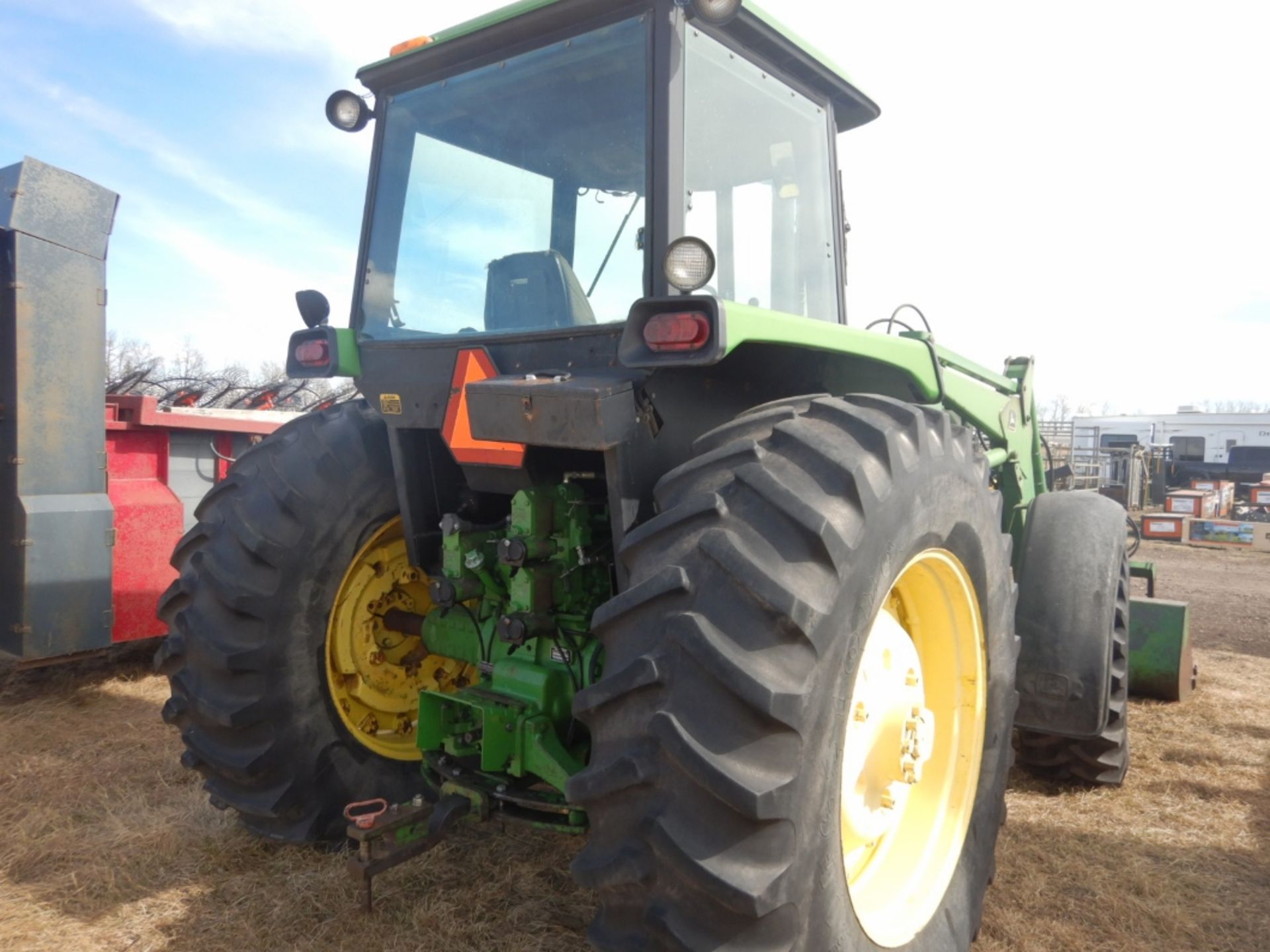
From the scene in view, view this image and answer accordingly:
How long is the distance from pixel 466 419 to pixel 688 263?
857 mm

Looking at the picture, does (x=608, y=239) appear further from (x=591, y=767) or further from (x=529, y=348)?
(x=591, y=767)

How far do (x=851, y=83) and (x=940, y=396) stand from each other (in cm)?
103

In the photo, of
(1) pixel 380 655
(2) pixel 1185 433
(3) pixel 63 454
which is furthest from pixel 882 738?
(2) pixel 1185 433

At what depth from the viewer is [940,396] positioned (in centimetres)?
287

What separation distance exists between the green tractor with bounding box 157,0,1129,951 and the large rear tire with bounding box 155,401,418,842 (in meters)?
0.01

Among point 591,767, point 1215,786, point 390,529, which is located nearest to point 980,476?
point 591,767

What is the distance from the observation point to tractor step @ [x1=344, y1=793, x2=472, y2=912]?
7.70 ft

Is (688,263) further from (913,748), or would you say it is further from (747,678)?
(913,748)

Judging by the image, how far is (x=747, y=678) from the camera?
156cm

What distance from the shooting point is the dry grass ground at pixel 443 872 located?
2.50 meters

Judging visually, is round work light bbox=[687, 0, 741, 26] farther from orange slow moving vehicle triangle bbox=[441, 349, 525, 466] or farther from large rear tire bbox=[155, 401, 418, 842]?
large rear tire bbox=[155, 401, 418, 842]

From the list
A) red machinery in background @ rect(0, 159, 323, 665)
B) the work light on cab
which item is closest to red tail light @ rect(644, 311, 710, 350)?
the work light on cab

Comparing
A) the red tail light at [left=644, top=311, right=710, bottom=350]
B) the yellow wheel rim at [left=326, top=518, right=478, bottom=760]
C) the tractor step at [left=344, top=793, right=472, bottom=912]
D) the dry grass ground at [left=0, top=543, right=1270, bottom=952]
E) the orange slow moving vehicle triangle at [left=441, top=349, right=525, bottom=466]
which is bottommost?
the dry grass ground at [left=0, top=543, right=1270, bottom=952]

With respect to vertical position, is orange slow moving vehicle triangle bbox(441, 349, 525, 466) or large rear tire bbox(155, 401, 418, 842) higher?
orange slow moving vehicle triangle bbox(441, 349, 525, 466)
